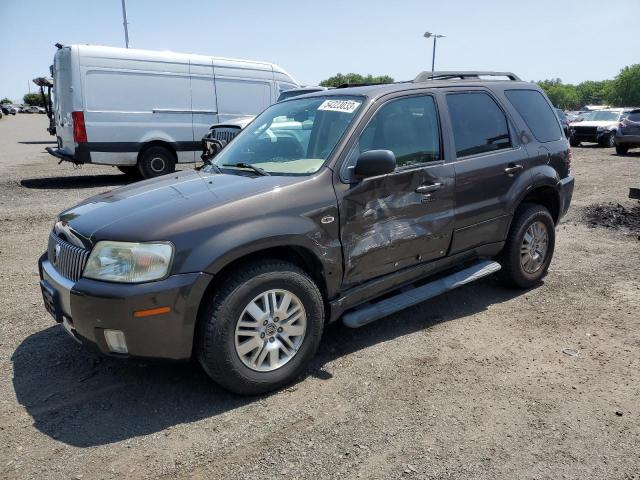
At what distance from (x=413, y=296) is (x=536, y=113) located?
2380mm

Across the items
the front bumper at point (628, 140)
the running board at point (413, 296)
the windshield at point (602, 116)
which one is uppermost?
the windshield at point (602, 116)

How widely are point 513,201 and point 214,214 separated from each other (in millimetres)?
2782

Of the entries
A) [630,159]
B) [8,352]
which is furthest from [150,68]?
[630,159]

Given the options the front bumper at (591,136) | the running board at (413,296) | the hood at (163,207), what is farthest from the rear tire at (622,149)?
the hood at (163,207)

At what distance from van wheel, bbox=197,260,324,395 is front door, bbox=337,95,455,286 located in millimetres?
429

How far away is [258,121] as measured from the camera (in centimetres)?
439

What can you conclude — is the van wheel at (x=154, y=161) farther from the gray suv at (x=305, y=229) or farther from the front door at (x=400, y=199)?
A: the front door at (x=400, y=199)

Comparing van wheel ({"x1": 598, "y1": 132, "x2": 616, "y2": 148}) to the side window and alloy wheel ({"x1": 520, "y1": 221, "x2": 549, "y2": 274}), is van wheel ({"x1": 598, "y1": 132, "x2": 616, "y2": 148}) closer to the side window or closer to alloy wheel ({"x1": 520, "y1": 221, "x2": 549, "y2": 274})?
alloy wheel ({"x1": 520, "y1": 221, "x2": 549, "y2": 274})

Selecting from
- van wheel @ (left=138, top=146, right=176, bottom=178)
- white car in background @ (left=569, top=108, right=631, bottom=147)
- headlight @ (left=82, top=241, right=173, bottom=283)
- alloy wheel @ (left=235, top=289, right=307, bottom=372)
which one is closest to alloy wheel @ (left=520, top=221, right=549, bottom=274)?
alloy wheel @ (left=235, top=289, right=307, bottom=372)

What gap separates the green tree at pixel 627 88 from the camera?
96.3 m

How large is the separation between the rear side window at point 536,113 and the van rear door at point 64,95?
28.5ft

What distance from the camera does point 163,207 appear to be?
3.01 m

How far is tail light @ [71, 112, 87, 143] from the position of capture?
10.1 metres

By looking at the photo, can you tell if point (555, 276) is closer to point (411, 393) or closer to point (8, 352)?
point (411, 393)
